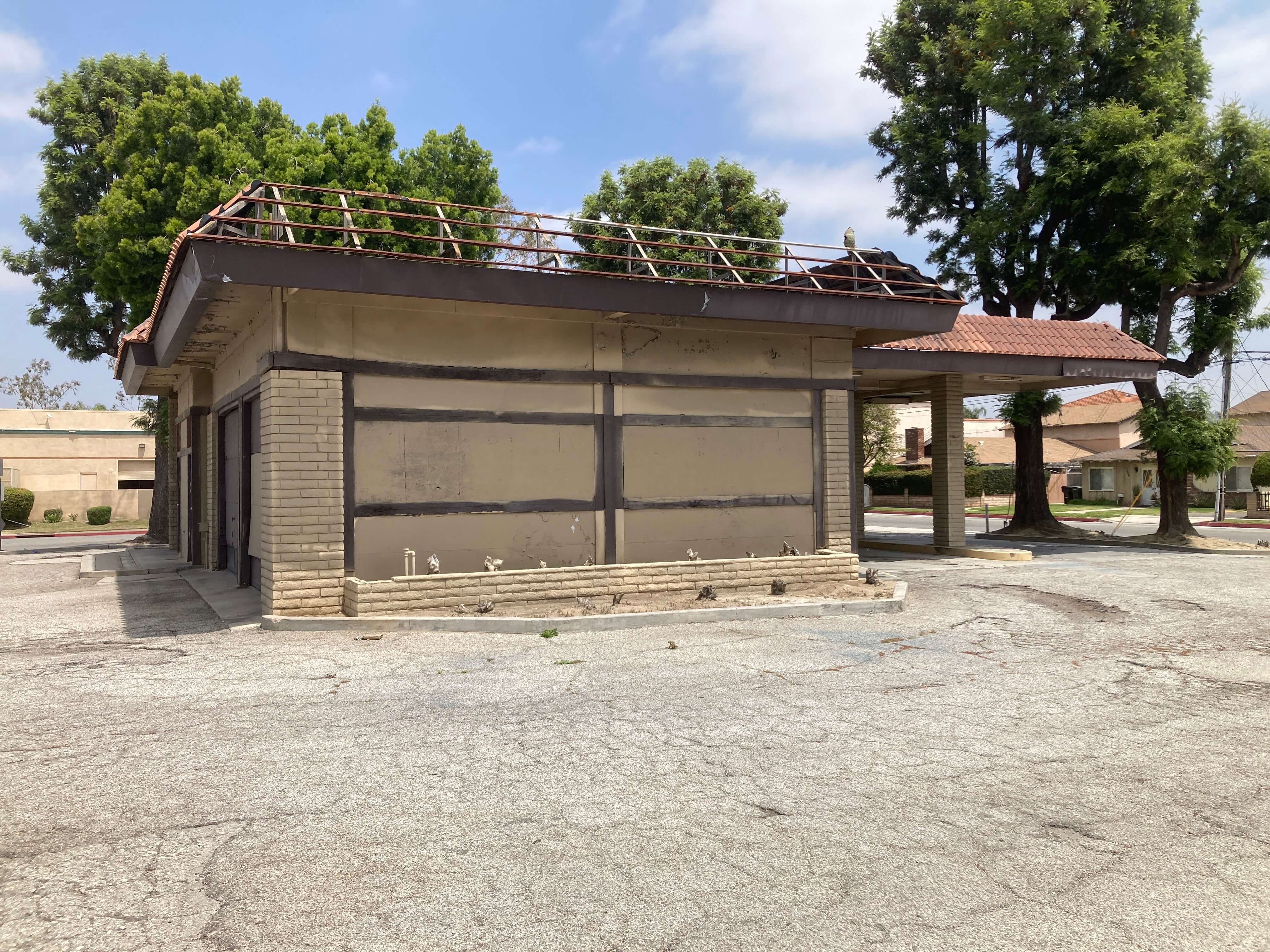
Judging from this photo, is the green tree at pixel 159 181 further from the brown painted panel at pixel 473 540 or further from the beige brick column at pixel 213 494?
the brown painted panel at pixel 473 540

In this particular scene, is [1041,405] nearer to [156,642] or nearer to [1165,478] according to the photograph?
[1165,478]

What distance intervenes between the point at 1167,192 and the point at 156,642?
881 inches

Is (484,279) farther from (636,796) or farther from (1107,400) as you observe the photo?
(1107,400)

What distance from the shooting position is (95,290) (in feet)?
87.4

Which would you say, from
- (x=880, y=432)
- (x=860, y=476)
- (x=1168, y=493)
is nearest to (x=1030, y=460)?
(x=1168, y=493)

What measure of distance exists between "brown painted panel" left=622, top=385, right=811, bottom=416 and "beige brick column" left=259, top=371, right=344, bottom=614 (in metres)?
4.24

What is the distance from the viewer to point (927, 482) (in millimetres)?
49594

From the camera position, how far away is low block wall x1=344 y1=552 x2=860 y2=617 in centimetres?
1103

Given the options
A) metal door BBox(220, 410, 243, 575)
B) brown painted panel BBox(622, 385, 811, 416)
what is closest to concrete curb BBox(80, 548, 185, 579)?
metal door BBox(220, 410, 243, 575)

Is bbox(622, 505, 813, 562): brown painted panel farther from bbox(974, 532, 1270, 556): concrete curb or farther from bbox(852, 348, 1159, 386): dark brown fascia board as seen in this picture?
bbox(974, 532, 1270, 556): concrete curb

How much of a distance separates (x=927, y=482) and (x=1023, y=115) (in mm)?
27563

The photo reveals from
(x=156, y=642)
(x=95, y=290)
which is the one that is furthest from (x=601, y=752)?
(x=95, y=290)

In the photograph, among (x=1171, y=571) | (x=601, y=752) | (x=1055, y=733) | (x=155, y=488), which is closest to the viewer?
(x=601, y=752)

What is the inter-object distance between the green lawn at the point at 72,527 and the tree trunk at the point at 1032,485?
31347mm
